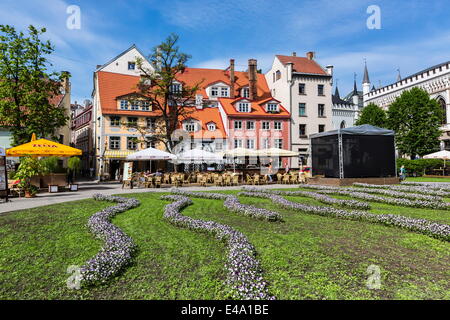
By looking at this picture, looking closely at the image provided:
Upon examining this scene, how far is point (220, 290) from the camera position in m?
4.26

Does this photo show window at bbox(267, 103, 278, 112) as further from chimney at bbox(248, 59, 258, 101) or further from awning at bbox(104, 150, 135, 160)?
awning at bbox(104, 150, 135, 160)

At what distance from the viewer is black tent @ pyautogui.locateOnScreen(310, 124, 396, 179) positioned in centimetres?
2119

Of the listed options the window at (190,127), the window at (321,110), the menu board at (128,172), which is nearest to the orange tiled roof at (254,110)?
the window at (190,127)

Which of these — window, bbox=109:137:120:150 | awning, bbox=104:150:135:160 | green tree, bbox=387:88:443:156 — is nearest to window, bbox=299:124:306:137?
green tree, bbox=387:88:443:156

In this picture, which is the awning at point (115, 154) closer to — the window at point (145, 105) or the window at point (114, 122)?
the window at point (114, 122)

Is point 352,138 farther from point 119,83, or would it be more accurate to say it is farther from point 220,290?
point 119,83

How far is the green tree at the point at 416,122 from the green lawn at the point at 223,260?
45692 mm

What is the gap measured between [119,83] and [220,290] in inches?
1706

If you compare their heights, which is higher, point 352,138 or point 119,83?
point 119,83

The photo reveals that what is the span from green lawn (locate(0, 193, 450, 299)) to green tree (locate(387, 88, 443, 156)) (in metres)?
45.7

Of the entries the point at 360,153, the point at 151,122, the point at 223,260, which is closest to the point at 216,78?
the point at 151,122
